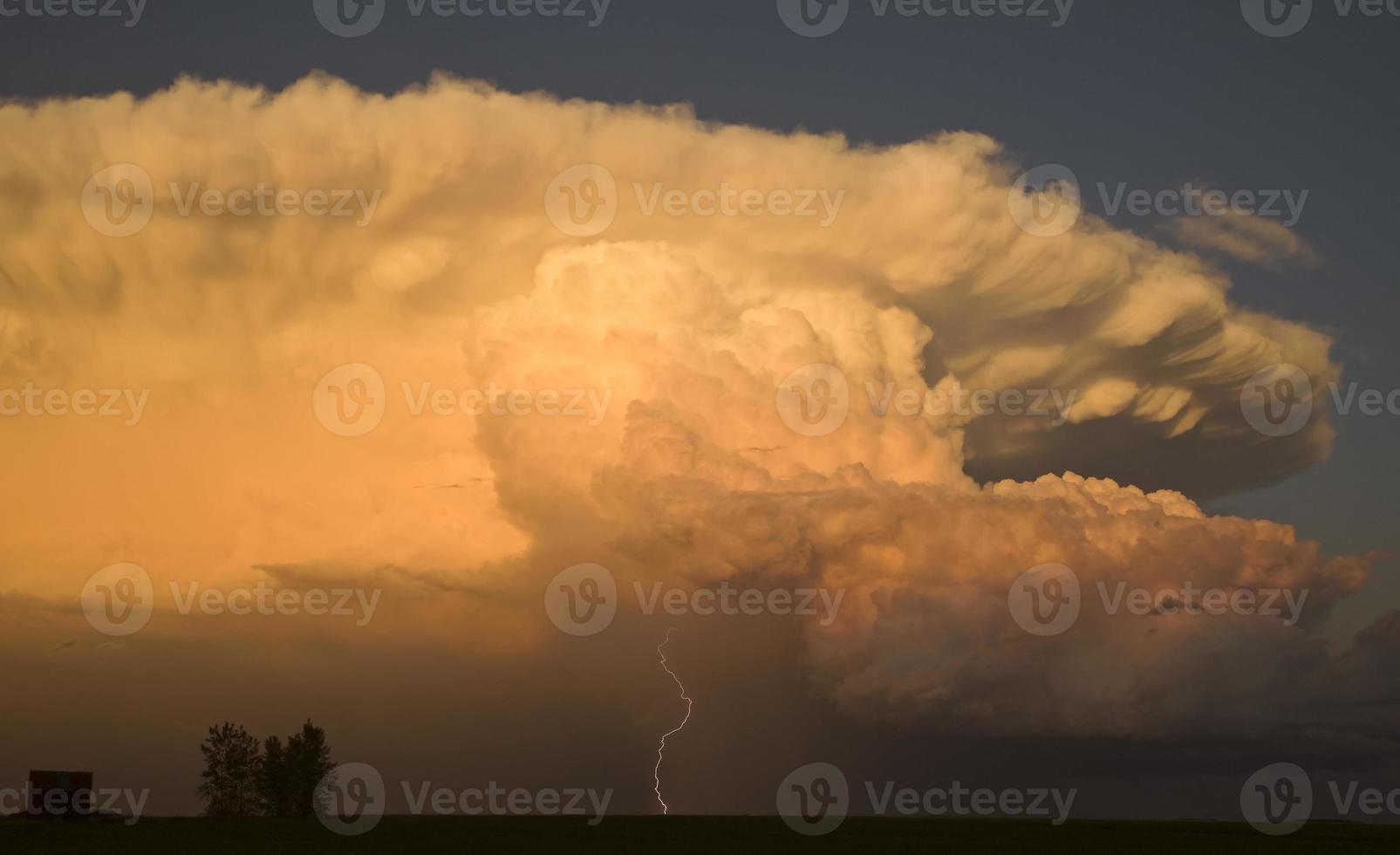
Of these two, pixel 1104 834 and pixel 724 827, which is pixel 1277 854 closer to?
pixel 1104 834

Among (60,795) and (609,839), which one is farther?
(60,795)

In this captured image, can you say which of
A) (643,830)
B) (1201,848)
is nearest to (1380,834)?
(1201,848)

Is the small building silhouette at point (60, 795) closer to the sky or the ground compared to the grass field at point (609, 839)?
closer to the sky

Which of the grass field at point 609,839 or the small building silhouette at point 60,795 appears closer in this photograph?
the grass field at point 609,839

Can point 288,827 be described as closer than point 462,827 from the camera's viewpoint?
Yes

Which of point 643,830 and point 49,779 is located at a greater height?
point 49,779
